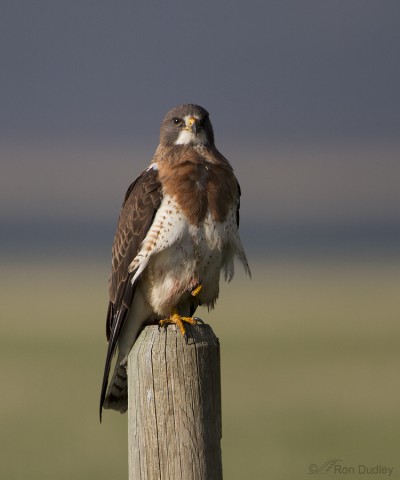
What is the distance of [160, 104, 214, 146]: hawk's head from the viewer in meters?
7.74

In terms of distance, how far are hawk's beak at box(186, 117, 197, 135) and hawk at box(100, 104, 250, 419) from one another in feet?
1.04

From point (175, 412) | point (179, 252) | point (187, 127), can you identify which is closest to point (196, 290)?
point (179, 252)

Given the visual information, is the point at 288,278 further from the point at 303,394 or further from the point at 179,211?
the point at 179,211

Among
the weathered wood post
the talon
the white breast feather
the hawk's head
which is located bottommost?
the weathered wood post

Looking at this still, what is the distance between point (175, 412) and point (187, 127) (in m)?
2.94

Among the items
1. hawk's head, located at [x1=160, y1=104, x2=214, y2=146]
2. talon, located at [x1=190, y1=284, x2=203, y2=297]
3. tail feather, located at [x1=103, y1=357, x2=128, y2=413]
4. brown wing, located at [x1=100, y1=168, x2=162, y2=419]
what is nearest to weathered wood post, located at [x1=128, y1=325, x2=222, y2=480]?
tail feather, located at [x1=103, y1=357, x2=128, y2=413]

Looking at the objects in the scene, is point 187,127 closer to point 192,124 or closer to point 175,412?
point 192,124

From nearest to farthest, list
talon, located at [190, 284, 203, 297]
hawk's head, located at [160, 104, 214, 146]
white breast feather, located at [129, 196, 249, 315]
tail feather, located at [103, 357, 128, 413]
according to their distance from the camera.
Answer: tail feather, located at [103, 357, 128, 413]
white breast feather, located at [129, 196, 249, 315]
talon, located at [190, 284, 203, 297]
hawk's head, located at [160, 104, 214, 146]

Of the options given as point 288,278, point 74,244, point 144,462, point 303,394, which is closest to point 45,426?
point 303,394

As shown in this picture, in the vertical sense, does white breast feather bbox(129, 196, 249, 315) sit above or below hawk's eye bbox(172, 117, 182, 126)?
below

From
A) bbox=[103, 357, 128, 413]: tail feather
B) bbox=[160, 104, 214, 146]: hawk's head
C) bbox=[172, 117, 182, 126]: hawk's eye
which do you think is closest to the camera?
bbox=[103, 357, 128, 413]: tail feather

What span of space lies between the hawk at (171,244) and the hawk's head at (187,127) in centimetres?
26

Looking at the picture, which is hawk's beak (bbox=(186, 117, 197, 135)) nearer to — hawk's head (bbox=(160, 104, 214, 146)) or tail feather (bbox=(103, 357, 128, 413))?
hawk's head (bbox=(160, 104, 214, 146))

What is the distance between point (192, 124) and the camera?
25.6 feet
